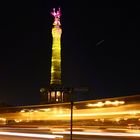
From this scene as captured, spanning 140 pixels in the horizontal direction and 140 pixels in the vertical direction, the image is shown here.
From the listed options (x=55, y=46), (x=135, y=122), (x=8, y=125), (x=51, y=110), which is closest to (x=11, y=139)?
(x=8, y=125)

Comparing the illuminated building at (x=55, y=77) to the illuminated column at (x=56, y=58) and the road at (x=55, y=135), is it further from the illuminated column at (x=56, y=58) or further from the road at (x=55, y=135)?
the road at (x=55, y=135)

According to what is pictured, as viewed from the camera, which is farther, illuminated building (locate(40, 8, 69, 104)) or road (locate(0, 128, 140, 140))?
illuminated building (locate(40, 8, 69, 104))

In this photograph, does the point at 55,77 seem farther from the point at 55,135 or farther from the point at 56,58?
the point at 55,135

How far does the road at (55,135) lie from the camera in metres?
10.1

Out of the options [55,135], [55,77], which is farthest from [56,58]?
[55,135]

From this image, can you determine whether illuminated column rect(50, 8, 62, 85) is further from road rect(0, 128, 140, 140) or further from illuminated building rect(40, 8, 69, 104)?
road rect(0, 128, 140, 140)

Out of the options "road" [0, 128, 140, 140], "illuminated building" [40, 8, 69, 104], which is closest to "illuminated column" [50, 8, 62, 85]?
"illuminated building" [40, 8, 69, 104]

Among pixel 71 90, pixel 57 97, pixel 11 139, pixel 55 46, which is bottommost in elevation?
pixel 11 139

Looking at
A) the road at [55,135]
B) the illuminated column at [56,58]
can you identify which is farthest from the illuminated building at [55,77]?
the road at [55,135]

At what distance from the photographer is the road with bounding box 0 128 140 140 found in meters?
10.1

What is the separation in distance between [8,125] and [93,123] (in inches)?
177

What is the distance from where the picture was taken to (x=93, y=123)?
435 inches

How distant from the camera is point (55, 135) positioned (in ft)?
40.0

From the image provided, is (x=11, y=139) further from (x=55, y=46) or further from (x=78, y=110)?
(x=55, y=46)
